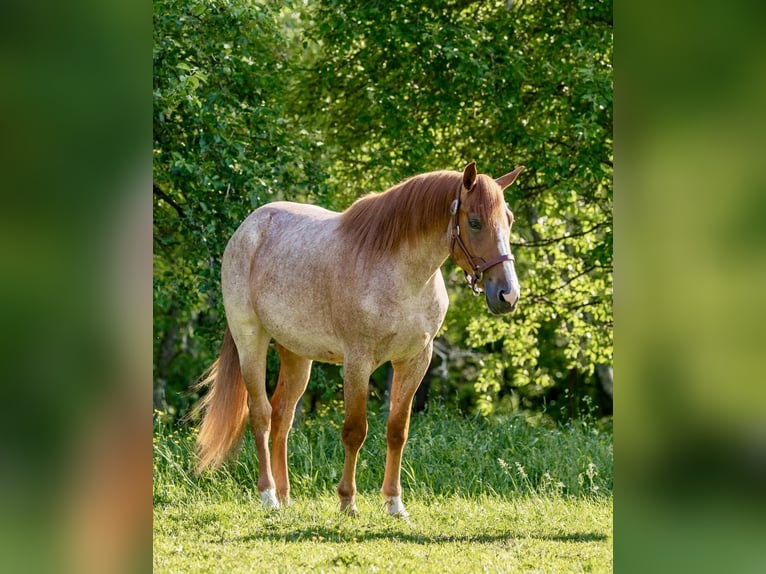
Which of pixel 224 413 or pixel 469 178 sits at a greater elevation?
pixel 469 178

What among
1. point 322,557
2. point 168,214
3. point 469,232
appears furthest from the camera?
point 168,214

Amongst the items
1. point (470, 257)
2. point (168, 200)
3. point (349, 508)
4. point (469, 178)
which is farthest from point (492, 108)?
point (349, 508)

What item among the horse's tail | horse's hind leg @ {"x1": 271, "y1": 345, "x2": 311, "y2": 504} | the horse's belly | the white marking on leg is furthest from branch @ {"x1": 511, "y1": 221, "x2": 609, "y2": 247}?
the white marking on leg

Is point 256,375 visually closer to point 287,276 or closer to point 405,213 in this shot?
point 287,276

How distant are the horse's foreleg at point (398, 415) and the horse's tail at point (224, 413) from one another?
3.90 ft

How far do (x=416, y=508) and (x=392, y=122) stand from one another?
476 centimetres

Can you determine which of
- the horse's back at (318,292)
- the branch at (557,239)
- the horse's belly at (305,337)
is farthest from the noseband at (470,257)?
the branch at (557,239)

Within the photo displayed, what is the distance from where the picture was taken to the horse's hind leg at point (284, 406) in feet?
19.4

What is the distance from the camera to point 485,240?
15.1ft

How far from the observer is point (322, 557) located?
14.2ft

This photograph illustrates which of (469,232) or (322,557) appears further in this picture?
(469,232)

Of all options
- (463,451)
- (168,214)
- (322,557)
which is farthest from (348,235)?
(168,214)
